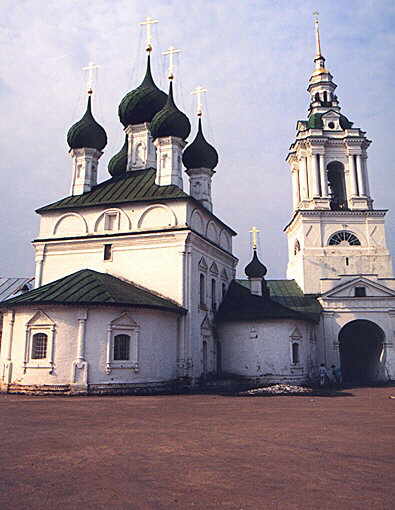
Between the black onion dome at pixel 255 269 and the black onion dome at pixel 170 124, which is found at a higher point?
the black onion dome at pixel 170 124

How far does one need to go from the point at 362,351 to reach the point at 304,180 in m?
12.4

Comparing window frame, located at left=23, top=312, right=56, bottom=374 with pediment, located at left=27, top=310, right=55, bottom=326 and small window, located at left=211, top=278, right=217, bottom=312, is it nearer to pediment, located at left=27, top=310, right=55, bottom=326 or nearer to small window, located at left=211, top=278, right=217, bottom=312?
pediment, located at left=27, top=310, right=55, bottom=326

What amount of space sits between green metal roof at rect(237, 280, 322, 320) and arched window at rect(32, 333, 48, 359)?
16.1m

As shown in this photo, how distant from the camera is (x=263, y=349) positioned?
25.6 meters

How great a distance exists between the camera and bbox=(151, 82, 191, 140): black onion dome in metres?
25.5

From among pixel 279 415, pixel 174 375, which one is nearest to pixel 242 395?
pixel 174 375

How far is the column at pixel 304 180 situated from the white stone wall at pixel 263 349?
11.1 metres

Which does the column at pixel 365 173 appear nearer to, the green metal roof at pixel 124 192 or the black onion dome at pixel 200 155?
the black onion dome at pixel 200 155

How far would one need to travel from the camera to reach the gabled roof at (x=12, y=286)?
A: 33938 millimetres

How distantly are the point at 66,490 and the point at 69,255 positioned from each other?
65.5 feet

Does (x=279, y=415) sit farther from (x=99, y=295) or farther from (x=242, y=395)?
(x=99, y=295)

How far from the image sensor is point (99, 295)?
19.2 meters

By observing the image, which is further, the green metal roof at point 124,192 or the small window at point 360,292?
the small window at point 360,292

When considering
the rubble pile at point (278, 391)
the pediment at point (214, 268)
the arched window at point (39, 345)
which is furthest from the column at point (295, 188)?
the arched window at point (39, 345)
